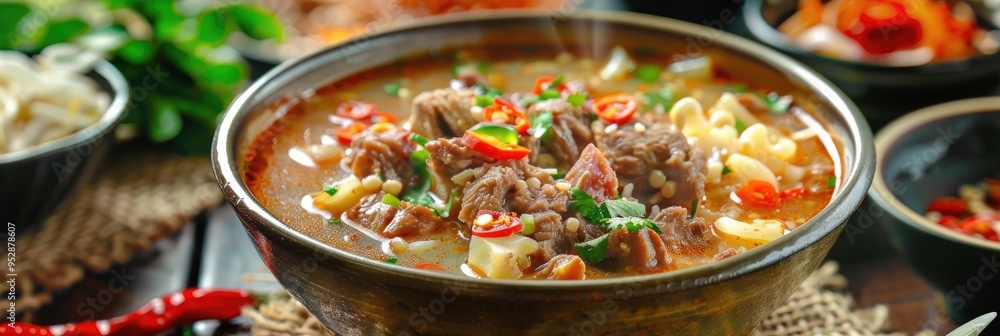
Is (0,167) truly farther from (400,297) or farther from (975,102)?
(975,102)

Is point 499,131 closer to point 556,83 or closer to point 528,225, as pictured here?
point 528,225

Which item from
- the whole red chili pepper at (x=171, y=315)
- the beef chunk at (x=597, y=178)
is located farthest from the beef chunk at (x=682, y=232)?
the whole red chili pepper at (x=171, y=315)

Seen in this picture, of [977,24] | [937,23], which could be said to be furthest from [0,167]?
[977,24]

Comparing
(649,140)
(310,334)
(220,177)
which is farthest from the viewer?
(310,334)

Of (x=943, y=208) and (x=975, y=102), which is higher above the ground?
(x=975, y=102)

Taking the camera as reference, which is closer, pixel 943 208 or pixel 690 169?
pixel 690 169

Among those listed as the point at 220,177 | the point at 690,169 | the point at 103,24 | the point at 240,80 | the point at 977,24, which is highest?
the point at 220,177

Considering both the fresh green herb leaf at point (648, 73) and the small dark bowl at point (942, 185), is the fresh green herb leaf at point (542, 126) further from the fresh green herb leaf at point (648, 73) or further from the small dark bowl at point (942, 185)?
the small dark bowl at point (942, 185)

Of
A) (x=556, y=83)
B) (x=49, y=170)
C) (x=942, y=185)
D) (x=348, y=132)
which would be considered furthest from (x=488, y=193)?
(x=942, y=185)

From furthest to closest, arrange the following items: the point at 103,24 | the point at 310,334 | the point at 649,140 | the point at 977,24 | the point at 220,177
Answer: the point at 977,24, the point at 103,24, the point at 310,334, the point at 649,140, the point at 220,177
